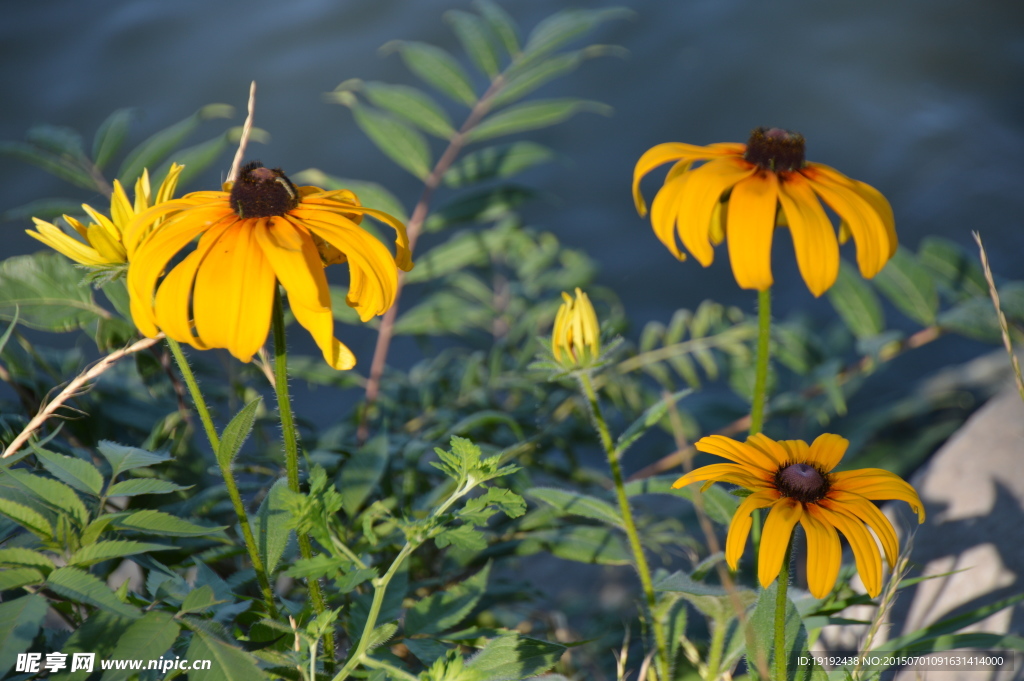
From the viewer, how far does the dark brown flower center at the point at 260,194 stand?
47 centimetres

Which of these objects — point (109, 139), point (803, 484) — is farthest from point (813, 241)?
point (109, 139)

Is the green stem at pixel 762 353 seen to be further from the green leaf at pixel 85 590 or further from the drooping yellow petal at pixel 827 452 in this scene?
the green leaf at pixel 85 590

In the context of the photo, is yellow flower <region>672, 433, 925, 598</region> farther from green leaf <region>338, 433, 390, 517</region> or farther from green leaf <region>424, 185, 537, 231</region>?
green leaf <region>424, 185, 537, 231</region>

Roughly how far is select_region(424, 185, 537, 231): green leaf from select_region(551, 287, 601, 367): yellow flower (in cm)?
41

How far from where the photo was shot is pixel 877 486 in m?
0.48

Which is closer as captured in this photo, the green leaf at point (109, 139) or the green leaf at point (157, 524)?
the green leaf at point (157, 524)

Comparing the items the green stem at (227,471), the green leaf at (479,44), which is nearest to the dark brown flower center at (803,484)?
the green stem at (227,471)

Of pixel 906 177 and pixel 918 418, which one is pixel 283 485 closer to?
pixel 918 418

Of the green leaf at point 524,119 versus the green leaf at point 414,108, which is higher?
the green leaf at point 414,108

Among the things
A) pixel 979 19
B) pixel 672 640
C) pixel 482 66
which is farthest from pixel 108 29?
pixel 979 19

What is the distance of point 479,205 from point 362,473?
421 mm

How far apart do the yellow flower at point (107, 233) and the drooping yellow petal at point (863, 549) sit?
16.6 inches

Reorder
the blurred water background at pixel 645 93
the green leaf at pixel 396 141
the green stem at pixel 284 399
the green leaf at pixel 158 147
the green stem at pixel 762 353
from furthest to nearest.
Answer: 1. the blurred water background at pixel 645 93
2. the green leaf at pixel 396 141
3. the green leaf at pixel 158 147
4. the green stem at pixel 762 353
5. the green stem at pixel 284 399

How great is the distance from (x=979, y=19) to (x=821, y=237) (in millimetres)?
1811
